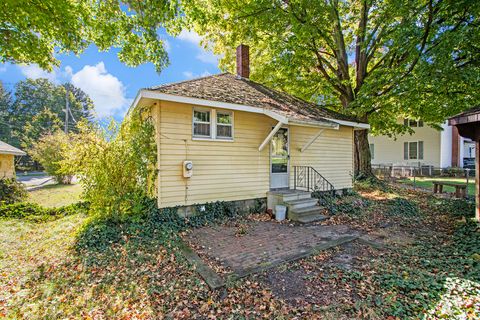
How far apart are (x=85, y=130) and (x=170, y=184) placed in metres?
2.76

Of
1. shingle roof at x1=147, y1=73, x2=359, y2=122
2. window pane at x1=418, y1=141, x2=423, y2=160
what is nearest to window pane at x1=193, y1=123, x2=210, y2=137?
shingle roof at x1=147, y1=73, x2=359, y2=122

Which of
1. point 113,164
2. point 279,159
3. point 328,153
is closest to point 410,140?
point 328,153

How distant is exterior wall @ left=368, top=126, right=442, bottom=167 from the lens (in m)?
19.8

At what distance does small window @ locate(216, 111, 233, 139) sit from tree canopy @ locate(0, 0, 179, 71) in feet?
10.7

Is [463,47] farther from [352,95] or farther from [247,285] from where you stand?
[247,285]

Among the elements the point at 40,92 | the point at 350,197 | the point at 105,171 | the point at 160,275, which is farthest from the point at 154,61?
the point at 40,92

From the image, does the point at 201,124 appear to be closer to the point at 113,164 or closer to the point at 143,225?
the point at 113,164

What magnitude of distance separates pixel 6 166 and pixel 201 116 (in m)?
11.8

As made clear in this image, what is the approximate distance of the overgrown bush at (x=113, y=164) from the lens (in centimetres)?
629

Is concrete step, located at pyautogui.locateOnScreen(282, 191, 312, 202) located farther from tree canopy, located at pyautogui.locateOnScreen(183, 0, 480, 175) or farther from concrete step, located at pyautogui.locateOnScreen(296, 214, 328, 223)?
tree canopy, located at pyautogui.locateOnScreen(183, 0, 480, 175)

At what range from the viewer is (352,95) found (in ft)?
43.2

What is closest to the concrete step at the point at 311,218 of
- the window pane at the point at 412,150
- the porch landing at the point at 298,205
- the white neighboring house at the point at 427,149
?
the porch landing at the point at 298,205

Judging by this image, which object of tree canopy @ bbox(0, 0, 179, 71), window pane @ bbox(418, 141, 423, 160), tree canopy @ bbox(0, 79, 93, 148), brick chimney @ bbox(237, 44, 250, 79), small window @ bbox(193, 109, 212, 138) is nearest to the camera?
tree canopy @ bbox(0, 0, 179, 71)

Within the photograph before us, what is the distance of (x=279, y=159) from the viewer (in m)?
8.80
